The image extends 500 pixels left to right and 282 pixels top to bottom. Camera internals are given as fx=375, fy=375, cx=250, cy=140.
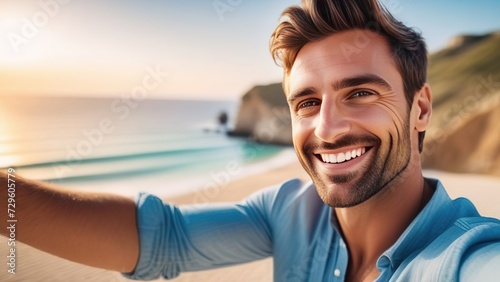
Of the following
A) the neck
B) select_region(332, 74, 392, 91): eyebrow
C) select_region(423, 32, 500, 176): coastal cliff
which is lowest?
select_region(423, 32, 500, 176): coastal cliff

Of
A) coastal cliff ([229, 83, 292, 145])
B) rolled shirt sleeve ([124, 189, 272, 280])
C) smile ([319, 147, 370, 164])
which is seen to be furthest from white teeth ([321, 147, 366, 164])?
coastal cliff ([229, 83, 292, 145])

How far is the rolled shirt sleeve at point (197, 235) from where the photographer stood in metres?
1.43

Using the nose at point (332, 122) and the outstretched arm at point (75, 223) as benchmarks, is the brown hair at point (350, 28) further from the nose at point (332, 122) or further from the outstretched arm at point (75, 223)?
the outstretched arm at point (75, 223)

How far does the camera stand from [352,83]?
129 cm

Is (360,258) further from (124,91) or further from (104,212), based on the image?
(124,91)

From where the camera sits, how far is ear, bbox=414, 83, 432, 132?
4.96 feet

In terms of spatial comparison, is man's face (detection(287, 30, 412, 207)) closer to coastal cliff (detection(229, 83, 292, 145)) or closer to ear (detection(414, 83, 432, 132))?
ear (detection(414, 83, 432, 132))

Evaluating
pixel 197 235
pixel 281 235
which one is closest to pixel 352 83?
pixel 281 235

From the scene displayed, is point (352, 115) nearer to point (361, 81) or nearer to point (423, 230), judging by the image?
point (361, 81)

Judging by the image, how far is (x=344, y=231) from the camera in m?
1.47

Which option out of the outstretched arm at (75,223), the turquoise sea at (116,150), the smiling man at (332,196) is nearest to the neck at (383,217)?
the smiling man at (332,196)

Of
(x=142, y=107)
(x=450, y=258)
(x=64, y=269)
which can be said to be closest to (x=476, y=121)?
(x=64, y=269)

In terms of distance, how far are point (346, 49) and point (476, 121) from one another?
15.6 meters

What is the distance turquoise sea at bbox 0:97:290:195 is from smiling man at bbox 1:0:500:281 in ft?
27.0
